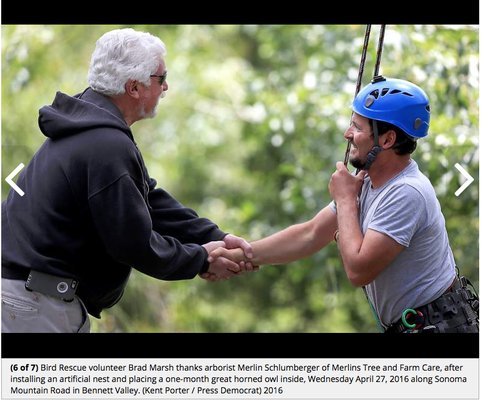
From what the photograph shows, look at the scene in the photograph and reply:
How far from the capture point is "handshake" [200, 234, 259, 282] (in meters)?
4.88

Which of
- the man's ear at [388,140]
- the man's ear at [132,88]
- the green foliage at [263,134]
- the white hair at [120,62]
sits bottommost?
the green foliage at [263,134]

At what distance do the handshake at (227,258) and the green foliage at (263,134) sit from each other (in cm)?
246

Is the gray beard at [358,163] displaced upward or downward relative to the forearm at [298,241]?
upward

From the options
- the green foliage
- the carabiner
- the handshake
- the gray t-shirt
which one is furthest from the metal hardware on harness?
the green foliage

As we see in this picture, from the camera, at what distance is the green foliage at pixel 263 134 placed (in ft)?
25.8

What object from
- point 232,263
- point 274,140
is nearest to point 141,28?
point 274,140

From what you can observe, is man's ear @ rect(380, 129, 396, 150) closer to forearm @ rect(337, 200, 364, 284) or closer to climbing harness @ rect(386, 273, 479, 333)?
forearm @ rect(337, 200, 364, 284)

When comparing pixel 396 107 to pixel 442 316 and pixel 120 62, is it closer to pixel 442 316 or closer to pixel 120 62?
pixel 442 316

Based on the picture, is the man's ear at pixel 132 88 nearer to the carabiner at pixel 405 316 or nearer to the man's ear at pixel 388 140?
the man's ear at pixel 388 140

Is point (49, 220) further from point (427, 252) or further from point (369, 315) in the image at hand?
point (369, 315)

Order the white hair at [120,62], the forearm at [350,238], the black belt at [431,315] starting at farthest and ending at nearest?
the white hair at [120,62] < the black belt at [431,315] < the forearm at [350,238]

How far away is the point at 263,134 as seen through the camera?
36.6ft

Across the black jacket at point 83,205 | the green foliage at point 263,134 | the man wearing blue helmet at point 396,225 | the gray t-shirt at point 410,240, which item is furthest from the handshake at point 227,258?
the green foliage at point 263,134

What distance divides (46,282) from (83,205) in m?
0.40
